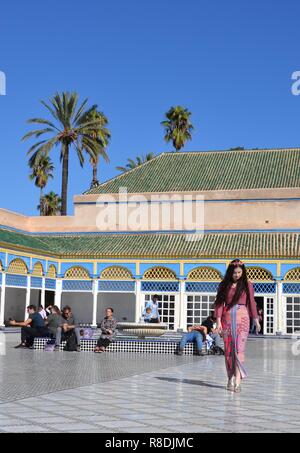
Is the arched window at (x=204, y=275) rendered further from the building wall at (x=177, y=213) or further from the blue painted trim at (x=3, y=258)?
the blue painted trim at (x=3, y=258)

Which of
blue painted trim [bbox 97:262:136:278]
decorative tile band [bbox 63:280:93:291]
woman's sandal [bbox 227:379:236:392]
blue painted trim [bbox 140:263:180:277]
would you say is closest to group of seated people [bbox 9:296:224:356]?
woman's sandal [bbox 227:379:236:392]

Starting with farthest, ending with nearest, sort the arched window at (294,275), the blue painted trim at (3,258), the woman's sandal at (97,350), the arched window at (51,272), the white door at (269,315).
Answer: the arched window at (51,272) → the white door at (269,315) → the arched window at (294,275) → the blue painted trim at (3,258) → the woman's sandal at (97,350)

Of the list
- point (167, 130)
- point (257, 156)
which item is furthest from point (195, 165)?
point (167, 130)

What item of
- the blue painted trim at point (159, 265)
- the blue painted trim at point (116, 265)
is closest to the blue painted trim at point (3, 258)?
the blue painted trim at point (116, 265)

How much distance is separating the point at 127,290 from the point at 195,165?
1053cm

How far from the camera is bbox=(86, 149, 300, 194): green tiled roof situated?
35750 mm

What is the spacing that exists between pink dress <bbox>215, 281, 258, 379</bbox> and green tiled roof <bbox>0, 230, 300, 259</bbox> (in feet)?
65.9

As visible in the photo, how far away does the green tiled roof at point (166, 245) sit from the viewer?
29938 millimetres

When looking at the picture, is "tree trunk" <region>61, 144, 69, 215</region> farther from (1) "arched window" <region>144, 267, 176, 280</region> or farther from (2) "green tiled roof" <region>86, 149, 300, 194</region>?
(1) "arched window" <region>144, 267, 176, 280</region>

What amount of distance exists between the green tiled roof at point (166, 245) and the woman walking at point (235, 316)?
788 inches

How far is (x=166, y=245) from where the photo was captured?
31984 millimetres

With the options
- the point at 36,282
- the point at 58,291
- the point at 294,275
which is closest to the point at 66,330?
the point at 36,282

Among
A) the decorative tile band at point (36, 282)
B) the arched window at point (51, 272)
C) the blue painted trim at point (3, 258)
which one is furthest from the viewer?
the arched window at point (51, 272)
